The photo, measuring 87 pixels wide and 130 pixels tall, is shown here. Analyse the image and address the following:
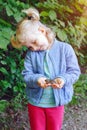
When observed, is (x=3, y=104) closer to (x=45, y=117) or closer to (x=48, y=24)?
(x=48, y=24)

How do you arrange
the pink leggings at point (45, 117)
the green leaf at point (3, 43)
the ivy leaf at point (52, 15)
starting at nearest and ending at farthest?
1. the pink leggings at point (45, 117)
2. the green leaf at point (3, 43)
3. the ivy leaf at point (52, 15)

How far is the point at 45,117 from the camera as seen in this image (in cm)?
294

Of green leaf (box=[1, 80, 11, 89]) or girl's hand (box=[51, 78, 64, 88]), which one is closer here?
girl's hand (box=[51, 78, 64, 88])

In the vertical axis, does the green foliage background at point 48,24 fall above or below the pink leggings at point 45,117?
above

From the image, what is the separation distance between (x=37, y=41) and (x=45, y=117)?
70 cm

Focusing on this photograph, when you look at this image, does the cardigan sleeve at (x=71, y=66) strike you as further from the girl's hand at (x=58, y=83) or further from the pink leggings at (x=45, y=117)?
the pink leggings at (x=45, y=117)

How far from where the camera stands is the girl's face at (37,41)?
2588 mm

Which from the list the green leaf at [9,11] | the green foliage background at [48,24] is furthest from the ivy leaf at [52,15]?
the green leaf at [9,11]

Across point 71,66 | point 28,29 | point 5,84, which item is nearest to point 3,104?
point 5,84

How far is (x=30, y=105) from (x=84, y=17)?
1.69 metres

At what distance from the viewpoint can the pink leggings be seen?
9.40ft

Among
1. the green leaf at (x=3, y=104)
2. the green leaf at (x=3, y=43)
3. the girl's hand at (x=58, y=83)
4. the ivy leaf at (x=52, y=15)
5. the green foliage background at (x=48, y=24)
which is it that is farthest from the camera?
the green leaf at (x=3, y=104)

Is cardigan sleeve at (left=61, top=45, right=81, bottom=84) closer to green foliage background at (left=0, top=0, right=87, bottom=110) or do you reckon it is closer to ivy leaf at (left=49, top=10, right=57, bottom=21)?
green foliage background at (left=0, top=0, right=87, bottom=110)

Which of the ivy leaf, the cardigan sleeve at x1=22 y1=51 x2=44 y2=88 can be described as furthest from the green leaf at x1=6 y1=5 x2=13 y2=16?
the cardigan sleeve at x1=22 y1=51 x2=44 y2=88
